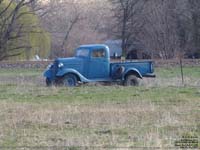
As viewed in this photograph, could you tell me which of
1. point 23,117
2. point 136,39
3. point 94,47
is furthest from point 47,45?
point 23,117

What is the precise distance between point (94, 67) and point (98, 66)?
0.19 m

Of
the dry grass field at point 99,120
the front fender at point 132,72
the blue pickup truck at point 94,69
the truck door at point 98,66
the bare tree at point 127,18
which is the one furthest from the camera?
the bare tree at point 127,18

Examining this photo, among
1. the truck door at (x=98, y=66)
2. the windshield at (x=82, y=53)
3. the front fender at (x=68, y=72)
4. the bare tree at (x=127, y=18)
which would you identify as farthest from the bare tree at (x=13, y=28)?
the front fender at (x=68, y=72)

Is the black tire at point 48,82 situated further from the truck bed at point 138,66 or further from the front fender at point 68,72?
the truck bed at point 138,66

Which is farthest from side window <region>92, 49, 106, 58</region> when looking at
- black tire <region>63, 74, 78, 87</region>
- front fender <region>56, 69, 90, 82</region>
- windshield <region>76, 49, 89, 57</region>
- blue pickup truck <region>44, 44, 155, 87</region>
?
black tire <region>63, 74, 78, 87</region>

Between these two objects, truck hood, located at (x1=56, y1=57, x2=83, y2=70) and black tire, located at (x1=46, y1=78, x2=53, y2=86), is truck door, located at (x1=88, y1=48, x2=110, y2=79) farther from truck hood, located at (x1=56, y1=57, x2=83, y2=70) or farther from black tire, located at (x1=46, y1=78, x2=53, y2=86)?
black tire, located at (x1=46, y1=78, x2=53, y2=86)

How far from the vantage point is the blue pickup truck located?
2664 cm

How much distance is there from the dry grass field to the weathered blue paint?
6191 mm

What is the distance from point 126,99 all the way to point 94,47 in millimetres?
9209

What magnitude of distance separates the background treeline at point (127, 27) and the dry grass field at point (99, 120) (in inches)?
1192

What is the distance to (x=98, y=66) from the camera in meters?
27.1

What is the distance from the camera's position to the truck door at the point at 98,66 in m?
27.1

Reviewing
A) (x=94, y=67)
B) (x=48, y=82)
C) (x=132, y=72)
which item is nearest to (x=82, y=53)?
(x=94, y=67)

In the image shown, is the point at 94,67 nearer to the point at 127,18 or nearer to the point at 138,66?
the point at 138,66
